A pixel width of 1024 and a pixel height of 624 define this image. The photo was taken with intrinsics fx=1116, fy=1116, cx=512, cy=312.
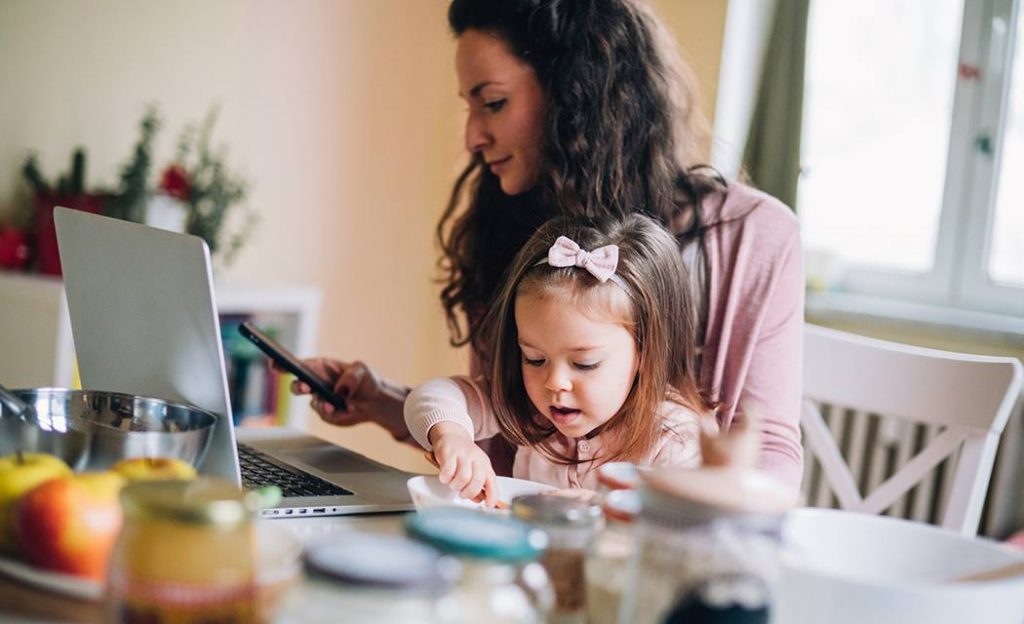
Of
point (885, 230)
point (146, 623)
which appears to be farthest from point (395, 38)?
point (146, 623)

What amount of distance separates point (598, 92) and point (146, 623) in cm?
108

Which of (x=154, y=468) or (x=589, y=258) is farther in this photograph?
(x=589, y=258)

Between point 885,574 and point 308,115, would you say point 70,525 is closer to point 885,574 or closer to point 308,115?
point 885,574

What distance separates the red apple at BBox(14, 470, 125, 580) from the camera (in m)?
0.75

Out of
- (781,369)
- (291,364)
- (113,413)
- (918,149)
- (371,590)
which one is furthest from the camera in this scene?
(918,149)

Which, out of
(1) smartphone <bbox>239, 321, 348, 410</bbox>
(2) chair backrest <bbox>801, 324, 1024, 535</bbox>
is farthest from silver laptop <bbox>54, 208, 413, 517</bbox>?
(2) chair backrest <bbox>801, 324, 1024, 535</bbox>

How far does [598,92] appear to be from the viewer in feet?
5.05

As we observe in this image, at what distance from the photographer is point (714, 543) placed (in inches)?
24.7

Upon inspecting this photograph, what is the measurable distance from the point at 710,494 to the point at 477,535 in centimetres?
14

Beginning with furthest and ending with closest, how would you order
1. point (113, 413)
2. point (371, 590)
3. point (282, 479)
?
point (282, 479)
point (113, 413)
point (371, 590)

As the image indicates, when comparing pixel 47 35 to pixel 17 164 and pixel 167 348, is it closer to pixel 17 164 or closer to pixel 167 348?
pixel 17 164

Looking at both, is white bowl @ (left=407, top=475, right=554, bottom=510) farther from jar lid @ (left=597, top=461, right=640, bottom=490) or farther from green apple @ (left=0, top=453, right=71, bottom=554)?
green apple @ (left=0, top=453, right=71, bottom=554)

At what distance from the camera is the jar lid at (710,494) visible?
24.4 inches

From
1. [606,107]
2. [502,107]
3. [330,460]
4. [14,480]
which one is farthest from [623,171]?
[14,480]
